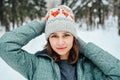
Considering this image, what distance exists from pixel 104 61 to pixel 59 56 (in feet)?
1.43

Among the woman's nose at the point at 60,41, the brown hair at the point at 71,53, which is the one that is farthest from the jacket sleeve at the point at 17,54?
the woman's nose at the point at 60,41

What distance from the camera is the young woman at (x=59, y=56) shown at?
3109mm

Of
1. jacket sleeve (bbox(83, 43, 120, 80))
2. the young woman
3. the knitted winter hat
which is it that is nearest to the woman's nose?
the young woman

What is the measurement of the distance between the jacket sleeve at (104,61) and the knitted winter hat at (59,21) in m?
0.24

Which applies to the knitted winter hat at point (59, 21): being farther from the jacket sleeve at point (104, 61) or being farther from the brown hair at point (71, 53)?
the jacket sleeve at point (104, 61)

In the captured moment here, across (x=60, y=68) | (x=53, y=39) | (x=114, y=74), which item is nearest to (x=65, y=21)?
(x=53, y=39)

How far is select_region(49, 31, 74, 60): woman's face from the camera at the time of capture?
10.2 feet

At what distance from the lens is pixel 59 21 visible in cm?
330

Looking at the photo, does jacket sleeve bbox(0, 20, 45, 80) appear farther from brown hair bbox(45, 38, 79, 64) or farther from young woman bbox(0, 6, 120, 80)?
brown hair bbox(45, 38, 79, 64)

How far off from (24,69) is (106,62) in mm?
760

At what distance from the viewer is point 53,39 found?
3.16 metres

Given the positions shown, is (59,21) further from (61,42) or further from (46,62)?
(46,62)

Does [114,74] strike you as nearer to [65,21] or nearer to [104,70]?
[104,70]

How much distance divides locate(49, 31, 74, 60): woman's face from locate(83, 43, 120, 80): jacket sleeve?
0.64ft
